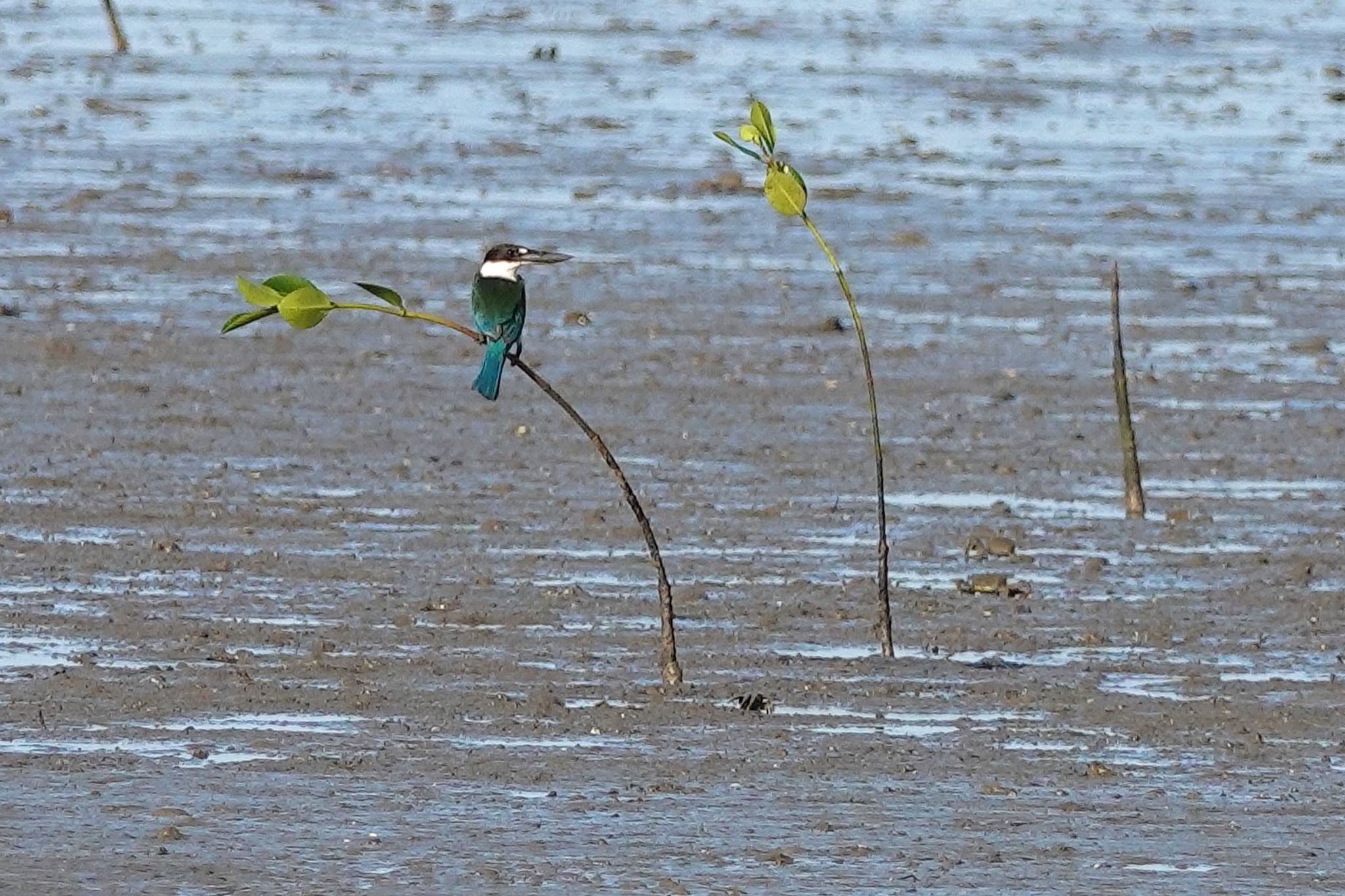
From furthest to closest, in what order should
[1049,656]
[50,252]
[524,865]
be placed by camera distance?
[50,252] < [1049,656] < [524,865]

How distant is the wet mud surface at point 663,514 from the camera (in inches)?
255

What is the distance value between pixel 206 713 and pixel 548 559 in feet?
6.88

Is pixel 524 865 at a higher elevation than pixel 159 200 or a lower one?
higher

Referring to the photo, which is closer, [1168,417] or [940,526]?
[940,526]

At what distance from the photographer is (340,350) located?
12.7 meters

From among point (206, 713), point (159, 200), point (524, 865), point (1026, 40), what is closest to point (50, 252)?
point (159, 200)

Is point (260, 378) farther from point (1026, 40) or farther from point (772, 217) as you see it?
point (1026, 40)

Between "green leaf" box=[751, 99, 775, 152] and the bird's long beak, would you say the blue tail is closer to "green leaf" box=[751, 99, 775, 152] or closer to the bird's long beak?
the bird's long beak

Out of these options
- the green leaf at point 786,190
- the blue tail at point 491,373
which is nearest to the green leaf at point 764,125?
the green leaf at point 786,190

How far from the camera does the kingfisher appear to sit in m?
7.64

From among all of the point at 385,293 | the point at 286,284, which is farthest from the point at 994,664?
the point at 286,284

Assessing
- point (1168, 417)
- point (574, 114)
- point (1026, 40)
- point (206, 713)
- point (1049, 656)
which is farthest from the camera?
point (1026, 40)

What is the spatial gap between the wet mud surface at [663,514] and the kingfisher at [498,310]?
2.58 ft

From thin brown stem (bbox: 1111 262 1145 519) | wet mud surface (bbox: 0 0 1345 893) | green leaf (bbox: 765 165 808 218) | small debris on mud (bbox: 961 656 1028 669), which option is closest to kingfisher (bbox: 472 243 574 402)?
green leaf (bbox: 765 165 808 218)
